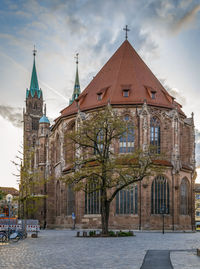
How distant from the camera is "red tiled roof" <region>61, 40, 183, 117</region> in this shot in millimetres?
52794

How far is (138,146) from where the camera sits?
165 ft

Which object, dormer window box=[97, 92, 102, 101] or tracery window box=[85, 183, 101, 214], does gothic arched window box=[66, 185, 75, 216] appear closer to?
tracery window box=[85, 183, 101, 214]

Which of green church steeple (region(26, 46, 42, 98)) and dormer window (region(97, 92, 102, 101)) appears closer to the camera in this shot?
dormer window (region(97, 92, 102, 101))

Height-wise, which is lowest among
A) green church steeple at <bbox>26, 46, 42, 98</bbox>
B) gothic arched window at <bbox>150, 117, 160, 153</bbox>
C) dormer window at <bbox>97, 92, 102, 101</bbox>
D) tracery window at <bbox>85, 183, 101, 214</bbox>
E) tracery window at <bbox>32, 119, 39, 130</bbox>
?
tracery window at <bbox>85, 183, 101, 214</bbox>

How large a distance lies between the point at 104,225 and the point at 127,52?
101 feet

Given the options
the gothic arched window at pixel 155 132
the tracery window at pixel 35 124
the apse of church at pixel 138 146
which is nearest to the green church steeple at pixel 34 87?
the tracery window at pixel 35 124

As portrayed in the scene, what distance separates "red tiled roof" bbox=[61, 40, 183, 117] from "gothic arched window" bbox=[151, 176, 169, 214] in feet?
30.0

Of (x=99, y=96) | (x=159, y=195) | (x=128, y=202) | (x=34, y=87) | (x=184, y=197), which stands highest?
(x=34, y=87)

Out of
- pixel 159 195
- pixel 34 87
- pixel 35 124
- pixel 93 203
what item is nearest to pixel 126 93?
pixel 159 195

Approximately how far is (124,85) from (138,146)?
28.0 feet

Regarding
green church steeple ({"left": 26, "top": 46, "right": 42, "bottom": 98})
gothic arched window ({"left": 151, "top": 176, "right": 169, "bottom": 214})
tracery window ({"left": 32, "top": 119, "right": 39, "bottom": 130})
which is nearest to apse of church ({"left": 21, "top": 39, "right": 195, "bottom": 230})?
gothic arched window ({"left": 151, "top": 176, "right": 169, "bottom": 214})

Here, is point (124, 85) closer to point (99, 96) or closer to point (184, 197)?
point (99, 96)

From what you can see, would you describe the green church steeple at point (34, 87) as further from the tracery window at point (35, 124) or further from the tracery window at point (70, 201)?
the tracery window at point (70, 201)

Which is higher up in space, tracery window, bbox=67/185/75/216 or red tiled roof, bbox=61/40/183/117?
red tiled roof, bbox=61/40/183/117
